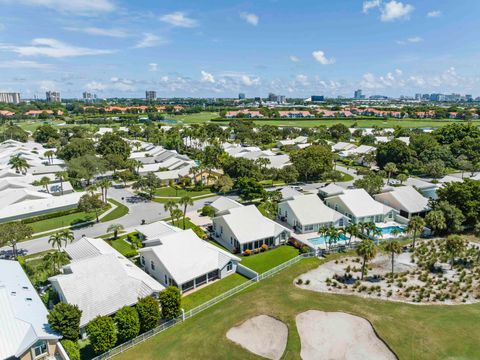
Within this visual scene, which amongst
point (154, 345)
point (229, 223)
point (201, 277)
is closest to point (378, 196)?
point (229, 223)

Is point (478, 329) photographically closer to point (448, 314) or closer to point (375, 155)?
point (448, 314)

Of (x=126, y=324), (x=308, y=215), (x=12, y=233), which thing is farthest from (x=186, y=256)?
(x=308, y=215)

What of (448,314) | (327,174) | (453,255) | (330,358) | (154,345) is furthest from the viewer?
(327,174)

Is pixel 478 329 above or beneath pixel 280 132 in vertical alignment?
beneath

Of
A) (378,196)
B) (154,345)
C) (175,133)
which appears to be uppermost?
(175,133)

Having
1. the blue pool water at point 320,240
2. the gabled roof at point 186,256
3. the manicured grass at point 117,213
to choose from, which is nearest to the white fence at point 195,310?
the gabled roof at point 186,256

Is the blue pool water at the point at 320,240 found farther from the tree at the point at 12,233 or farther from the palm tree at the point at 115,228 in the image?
the tree at the point at 12,233

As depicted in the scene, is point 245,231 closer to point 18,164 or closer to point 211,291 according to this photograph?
point 211,291
